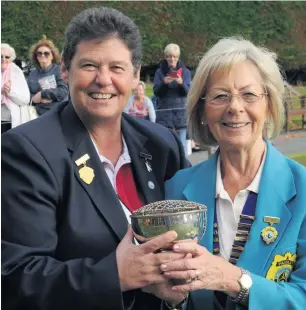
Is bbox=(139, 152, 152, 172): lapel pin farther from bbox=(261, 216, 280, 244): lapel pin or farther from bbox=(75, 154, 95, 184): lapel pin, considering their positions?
bbox=(261, 216, 280, 244): lapel pin

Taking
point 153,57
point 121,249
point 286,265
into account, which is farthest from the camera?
point 153,57

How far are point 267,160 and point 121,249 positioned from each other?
77 centimetres

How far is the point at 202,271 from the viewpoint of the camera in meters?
2.10

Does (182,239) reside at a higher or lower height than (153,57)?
higher

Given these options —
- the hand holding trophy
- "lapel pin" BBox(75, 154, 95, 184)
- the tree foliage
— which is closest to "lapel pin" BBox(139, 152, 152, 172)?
"lapel pin" BBox(75, 154, 95, 184)

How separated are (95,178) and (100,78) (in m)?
0.43

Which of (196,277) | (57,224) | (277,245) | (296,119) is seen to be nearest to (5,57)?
(57,224)

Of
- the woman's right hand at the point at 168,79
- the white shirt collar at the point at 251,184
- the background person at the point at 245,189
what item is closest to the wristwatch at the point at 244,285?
the background person at the point at 245,189

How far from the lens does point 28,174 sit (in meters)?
2.32

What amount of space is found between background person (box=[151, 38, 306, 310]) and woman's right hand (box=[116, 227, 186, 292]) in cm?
17

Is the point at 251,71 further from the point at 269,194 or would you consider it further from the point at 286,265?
the point at 286,265

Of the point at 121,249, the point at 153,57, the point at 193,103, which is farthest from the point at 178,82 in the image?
the point at 153,57

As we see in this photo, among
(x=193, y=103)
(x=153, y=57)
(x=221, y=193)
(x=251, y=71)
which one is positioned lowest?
(x=153, y=57)

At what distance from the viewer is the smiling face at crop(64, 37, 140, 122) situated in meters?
2.52
